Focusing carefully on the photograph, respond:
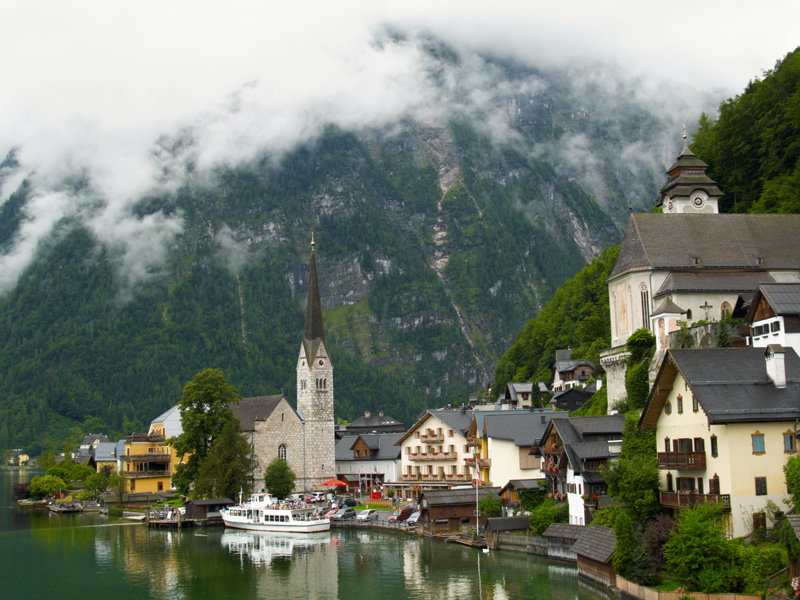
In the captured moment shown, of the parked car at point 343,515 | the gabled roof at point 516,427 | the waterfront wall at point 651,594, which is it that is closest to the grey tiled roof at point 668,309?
the gabled roof at point 516,427

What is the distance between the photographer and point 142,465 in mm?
108625

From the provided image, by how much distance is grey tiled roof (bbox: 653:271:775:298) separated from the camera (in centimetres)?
5988

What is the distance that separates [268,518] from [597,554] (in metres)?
42.3

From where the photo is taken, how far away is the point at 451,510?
6581 cm

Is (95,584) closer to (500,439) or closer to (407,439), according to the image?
(500,439)

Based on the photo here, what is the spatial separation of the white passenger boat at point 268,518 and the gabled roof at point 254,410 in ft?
62.0

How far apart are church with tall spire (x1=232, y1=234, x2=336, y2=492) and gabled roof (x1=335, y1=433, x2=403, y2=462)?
3.68 metres

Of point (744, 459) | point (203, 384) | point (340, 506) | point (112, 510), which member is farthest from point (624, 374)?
point (112, 510)

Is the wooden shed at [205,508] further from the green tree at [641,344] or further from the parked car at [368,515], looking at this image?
the green tree at [641,344]

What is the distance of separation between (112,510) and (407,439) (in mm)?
34147

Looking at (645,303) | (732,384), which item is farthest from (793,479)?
(645,303)

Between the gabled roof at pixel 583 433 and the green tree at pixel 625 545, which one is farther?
the gabled roof at pixel 583 433

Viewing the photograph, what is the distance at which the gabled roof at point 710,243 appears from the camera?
62188 mm

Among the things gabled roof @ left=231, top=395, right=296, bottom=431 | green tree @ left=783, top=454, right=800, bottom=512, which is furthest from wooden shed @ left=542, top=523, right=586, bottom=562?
gabled roof @ left=231, top=395, right=296, bottom=431
